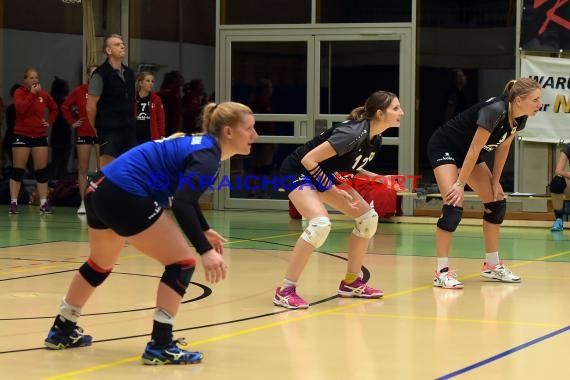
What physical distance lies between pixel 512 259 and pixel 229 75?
740cm

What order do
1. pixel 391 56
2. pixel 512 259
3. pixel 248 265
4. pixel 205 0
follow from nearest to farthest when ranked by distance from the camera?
pixel 248 265, pixel 512 259, pixel 391 56, pixel 205 0

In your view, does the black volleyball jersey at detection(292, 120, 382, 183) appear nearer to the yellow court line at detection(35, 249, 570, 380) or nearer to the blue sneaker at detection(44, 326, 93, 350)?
the yellow court line at detection(35, 249, 570, 380)

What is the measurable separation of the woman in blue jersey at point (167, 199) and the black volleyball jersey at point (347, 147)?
1.88m

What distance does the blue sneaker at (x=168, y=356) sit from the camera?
17.6ft

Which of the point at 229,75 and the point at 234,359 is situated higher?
the point at 229,75

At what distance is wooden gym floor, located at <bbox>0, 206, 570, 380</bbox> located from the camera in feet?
17.5

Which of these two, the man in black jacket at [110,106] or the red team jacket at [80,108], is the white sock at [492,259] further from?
the red team jacket at [80,108]

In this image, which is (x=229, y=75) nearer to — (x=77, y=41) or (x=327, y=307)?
(x=77, y=41)

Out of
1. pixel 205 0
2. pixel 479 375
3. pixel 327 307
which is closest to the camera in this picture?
pixel 479 375

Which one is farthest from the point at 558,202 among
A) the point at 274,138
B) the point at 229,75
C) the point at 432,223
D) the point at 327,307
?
the point at 327,307

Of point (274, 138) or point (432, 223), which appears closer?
point (432, 223)

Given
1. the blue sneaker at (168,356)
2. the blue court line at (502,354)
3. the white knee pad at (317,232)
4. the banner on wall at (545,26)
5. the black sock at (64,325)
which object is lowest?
the blue court line at (502,354)

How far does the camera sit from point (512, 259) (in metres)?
10.4

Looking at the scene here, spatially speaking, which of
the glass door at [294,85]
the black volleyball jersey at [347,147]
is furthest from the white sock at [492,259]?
the glass door at [294,85]
